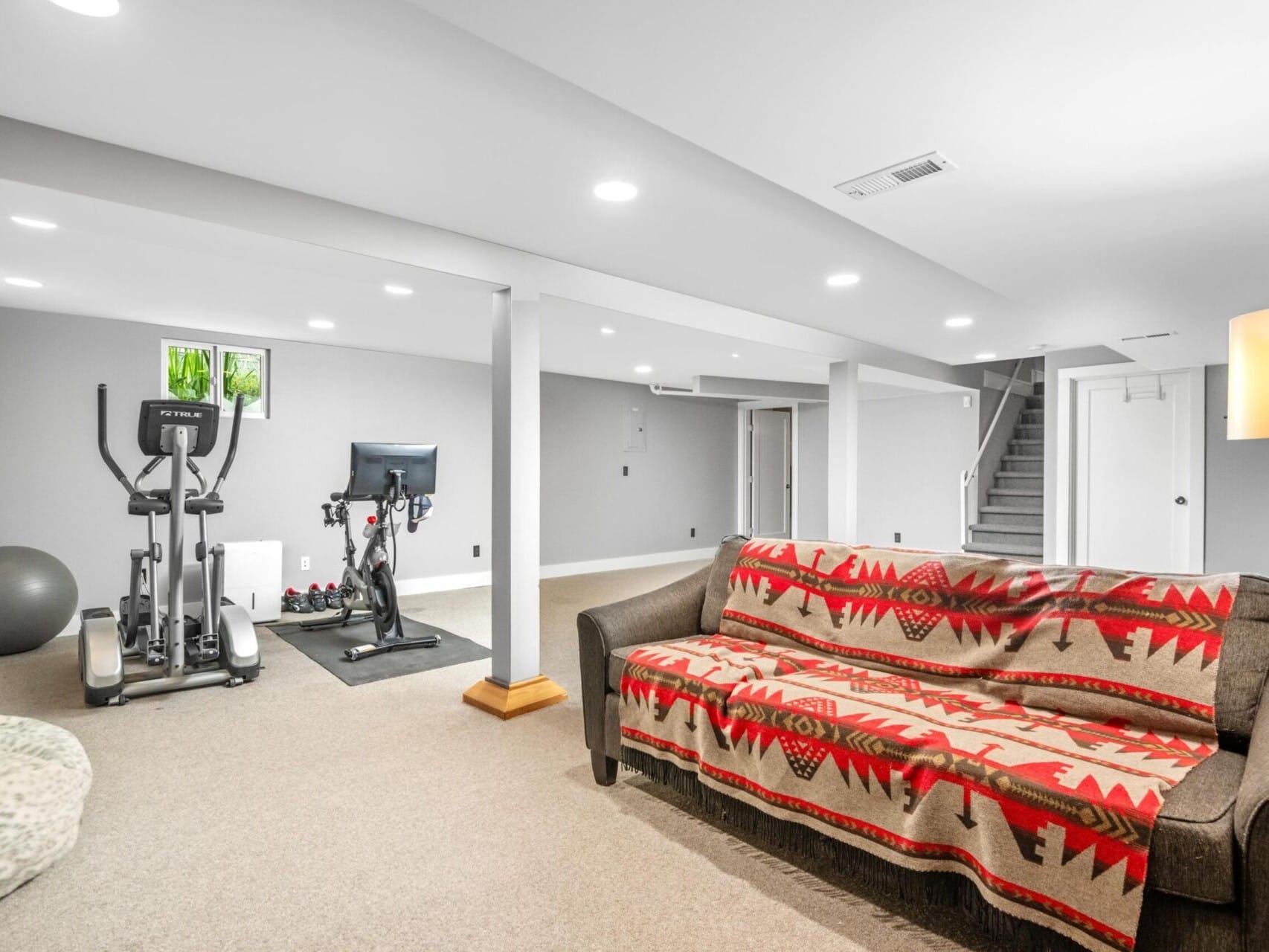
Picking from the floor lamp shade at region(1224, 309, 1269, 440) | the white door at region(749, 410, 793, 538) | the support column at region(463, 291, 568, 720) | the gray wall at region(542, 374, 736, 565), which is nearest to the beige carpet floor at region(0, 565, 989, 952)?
the support column at region(463, 291, 568, 720)

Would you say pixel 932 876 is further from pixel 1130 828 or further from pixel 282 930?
pixel 282 930

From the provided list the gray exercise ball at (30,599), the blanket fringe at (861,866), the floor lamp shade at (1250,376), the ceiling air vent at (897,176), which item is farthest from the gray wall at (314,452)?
the floor lamp shade at (1250,376)

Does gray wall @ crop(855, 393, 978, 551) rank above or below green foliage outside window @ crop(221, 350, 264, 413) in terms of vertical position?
below

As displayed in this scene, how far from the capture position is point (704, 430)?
941 centimetres

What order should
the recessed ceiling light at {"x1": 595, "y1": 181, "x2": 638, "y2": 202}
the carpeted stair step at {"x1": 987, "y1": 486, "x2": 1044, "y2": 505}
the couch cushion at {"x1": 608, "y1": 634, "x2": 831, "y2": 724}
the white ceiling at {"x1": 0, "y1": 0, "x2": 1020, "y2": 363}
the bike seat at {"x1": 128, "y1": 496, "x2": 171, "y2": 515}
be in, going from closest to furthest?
the white ceiling at {"x1": 0, "y1": 0, "x2": 1020, "y2": 363} < the couch cushion at {"x1": 608, "y1": 634, "x2": 831, "y2": 724} < the recessed ceiling light at {"x1": 595, "y1": 181, "x2": 638, "y2": 202} < the bike seat at {"x1": 128, "y1": 496, "x2": 171, "y2": 515} < the carpeted stair step at {"x1": 987, "y1": 486, "x2": 1044, "y2": 505}

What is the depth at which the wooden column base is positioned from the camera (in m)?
3.28

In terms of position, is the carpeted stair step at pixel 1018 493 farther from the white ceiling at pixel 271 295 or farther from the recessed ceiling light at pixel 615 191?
the recessed ceiling light at pixel 615 191

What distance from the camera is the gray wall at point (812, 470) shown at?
30.8 ft

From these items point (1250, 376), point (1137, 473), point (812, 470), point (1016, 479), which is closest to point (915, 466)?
point (1016, 479)

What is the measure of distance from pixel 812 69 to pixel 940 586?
1617 millimetres

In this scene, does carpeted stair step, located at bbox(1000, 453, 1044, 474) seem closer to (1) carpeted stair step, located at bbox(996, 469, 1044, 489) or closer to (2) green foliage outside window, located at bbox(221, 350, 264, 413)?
(1) carpeted stair step, located at bbox(996, 469, 1044, 489)

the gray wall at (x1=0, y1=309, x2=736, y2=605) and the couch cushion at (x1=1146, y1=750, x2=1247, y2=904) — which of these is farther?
the gray wall at (x1=0, y1=309, x2=736, y2=605)

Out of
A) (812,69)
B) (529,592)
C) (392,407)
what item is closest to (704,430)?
(392,407)

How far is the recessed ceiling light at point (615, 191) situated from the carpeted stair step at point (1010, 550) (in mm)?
6113
